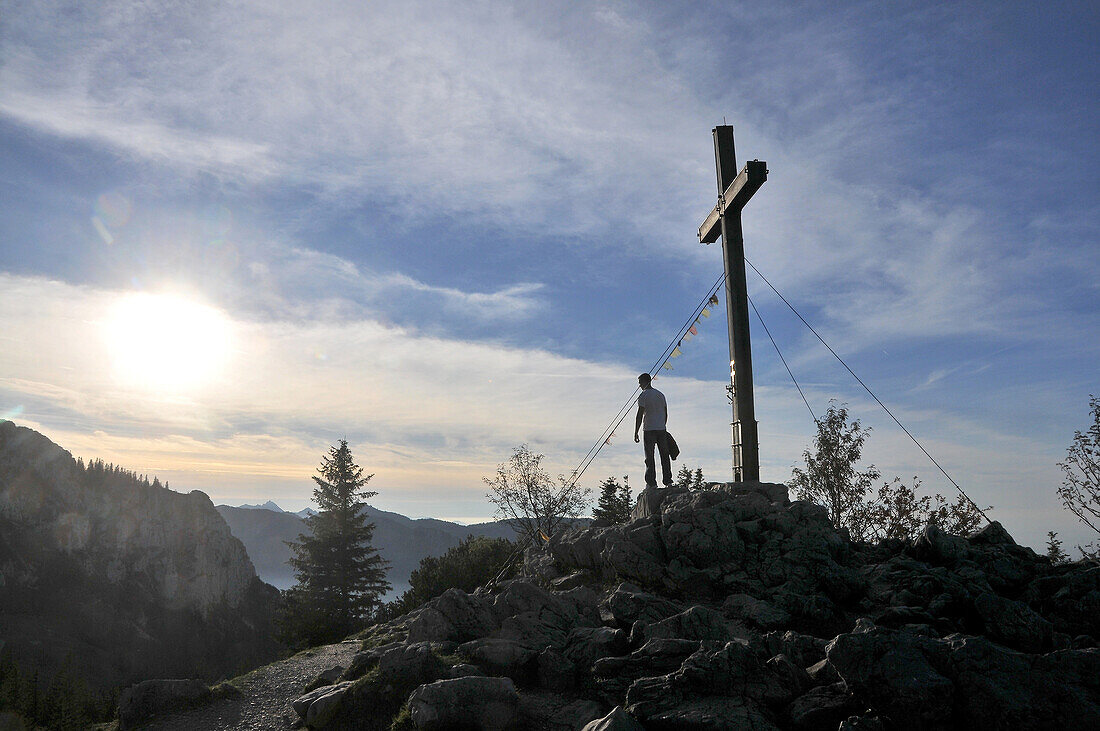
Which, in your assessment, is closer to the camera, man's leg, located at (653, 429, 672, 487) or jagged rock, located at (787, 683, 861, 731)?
jagged rock, located at (787, 683, 861, 731)

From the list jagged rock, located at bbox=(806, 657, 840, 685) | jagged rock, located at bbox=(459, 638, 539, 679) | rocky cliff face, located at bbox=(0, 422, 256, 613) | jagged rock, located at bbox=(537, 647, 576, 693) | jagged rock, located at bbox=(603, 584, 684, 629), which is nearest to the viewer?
jagged rock, located at bbox=(806, 657, 840, 685)

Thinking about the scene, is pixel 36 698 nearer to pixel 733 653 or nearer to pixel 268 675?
pixel 268 675

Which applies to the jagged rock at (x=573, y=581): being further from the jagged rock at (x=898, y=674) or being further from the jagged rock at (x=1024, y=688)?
the jagged rock at (x=1024, y=688)

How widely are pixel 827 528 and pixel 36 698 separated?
45.1 feet

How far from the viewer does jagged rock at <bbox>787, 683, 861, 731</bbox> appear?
19.3 ft

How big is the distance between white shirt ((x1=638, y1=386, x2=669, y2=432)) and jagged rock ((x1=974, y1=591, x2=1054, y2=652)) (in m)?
6.20

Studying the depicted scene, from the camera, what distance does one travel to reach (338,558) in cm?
4122

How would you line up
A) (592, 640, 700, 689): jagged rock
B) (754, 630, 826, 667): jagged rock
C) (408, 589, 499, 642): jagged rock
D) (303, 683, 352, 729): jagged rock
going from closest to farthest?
1. (754, 630, 826, 667): jagged rock
2. (592, 640, 700, 689): jagged rock
3. (303, 683, 352, 729): jagged rock
4. (408, 589, 499, 642): jagged rock

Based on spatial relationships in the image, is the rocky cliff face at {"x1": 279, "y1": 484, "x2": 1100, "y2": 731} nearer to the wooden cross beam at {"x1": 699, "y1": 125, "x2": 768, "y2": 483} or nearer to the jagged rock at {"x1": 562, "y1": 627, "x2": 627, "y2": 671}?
the jagged rock at {"x1": 562, "y1": 627, "x2": 627, "y2": 671}

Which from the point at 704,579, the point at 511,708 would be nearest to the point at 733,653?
the point at 511,708

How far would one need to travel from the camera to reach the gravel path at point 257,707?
342 inches

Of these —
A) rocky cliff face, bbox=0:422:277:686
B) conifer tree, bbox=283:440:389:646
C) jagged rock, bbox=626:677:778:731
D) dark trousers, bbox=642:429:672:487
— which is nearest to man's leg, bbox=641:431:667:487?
dark trousers, bbox=642:429:672:487

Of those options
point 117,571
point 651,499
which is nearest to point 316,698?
point 651,499

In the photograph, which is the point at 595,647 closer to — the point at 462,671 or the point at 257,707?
the point at 462,671
